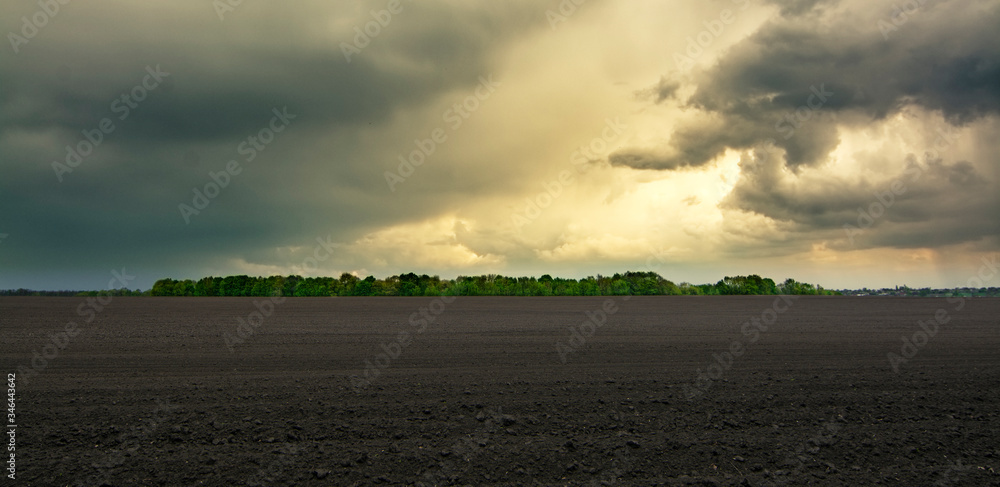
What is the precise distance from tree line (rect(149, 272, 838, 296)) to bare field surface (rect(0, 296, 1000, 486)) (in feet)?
331

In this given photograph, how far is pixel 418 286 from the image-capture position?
118 metres

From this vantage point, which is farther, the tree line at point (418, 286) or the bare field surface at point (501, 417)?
the tree line at point (418, 286)

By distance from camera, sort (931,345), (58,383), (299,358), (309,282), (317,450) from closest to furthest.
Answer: (317,450), (58,383), (299,358), (931,345), (309,282)

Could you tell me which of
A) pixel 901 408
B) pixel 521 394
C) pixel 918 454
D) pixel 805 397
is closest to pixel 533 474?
pixel 521 394

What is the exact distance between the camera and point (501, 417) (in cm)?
1023

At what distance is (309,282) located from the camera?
119 m

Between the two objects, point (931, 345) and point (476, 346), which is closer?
point (476, 346)

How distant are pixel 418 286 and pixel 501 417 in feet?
A: 362

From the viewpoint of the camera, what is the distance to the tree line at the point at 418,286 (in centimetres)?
11888

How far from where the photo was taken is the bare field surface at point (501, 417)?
7.79 meters

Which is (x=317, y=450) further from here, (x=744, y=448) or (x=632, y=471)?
(x=744, y=448)

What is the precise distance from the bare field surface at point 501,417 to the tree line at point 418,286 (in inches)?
3967

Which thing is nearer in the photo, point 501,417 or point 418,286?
point 501,417

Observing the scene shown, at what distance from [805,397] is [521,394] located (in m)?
7.27
